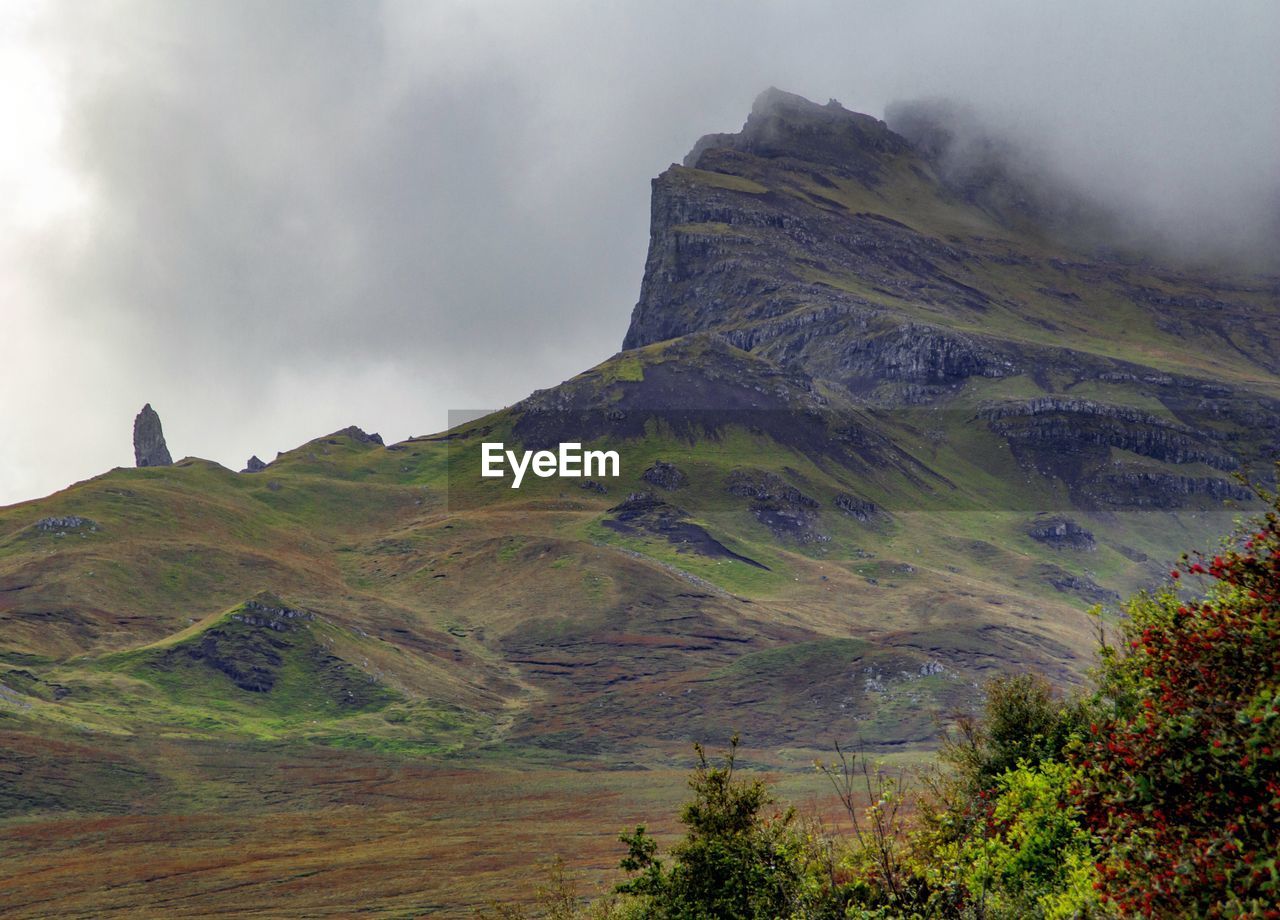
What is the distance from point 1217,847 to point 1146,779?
3.94ft

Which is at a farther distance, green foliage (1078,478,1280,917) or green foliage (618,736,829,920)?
green foliage (618,736,829,920)

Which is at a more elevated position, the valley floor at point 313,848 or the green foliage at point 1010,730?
the green foliage at point 1010,730

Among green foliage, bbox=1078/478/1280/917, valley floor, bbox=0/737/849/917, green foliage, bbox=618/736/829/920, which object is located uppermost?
green foliage, bbox=1078/478/1280/917

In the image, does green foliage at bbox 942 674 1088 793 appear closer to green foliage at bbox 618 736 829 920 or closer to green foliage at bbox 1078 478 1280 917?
green foliage at bbox 618 736 829 920

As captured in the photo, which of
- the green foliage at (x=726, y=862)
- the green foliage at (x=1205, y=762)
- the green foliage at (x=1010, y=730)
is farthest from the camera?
the green foliage at (x=1010, y=730)

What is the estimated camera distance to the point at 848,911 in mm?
33594

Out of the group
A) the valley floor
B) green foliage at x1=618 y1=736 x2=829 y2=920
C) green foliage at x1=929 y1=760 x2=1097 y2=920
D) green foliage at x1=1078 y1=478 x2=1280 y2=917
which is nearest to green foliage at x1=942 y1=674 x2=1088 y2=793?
green foliage at x1=929 y1=760 x2=1097 y2=920

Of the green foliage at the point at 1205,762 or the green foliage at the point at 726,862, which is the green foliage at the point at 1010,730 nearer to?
the green foliage at the point at 726,862

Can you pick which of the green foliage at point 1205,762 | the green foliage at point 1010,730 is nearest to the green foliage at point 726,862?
the green foliage at point 1010,730

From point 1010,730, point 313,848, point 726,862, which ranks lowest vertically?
point 313,848

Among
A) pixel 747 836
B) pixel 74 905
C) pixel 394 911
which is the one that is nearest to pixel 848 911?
pixel 747 836

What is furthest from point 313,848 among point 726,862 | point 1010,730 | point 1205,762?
point 1205,762

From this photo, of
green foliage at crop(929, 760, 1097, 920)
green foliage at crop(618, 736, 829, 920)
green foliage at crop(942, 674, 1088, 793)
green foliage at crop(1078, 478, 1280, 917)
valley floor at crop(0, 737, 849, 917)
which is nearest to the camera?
green foliage at crop(1078, 478, 1280, 917)

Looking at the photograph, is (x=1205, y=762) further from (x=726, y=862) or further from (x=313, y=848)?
(x=313, y=848)
